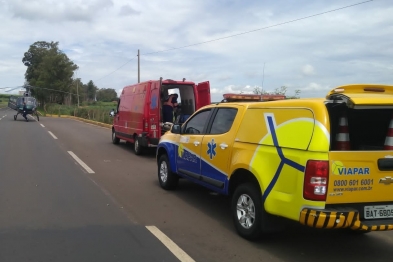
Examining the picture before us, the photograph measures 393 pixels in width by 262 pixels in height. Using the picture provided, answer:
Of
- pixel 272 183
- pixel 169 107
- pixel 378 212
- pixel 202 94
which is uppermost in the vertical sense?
pixel 202 94

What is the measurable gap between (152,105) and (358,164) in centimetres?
875

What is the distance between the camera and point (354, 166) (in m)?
4.56

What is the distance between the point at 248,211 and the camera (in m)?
5.52

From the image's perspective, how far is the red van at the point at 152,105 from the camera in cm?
1268

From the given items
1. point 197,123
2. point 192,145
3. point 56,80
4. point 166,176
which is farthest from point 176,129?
point 56,80

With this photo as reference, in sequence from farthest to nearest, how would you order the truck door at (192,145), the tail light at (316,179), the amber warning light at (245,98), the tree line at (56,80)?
the tree line at (56,80) → the amber warning light at (245,98) → the truck door at (192,145) → the tail light at (316,179)

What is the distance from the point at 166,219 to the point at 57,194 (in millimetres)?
2608

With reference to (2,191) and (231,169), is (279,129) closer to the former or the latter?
(231,169)

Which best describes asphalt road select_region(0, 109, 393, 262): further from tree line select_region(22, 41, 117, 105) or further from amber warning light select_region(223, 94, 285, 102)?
tree line select_region(22, 41, 117, 105)

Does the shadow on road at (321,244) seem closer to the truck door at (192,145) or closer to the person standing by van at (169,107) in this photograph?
the truck door at (192,145)

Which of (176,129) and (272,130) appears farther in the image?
(176,129)

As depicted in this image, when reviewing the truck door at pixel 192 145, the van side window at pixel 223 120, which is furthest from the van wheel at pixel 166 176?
the van side window at pixel 223 120

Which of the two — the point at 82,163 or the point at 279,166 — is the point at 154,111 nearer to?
the point at 82,163

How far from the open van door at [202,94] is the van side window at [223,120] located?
671 cm
